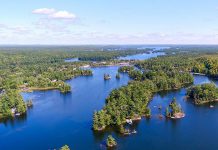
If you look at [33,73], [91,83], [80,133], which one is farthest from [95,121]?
[33,73]

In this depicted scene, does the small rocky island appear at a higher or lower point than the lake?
higher

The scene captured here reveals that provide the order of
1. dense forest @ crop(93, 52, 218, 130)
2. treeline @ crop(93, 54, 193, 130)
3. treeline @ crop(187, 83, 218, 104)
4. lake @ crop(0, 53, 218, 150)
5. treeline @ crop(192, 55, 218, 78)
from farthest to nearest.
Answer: treeline @ crop(192, 55, 218, 78) < treeline @ crop(187, 83, 218, 104) < dense forest @ crop(93, 52, 218, 130) < treeline @ crop(93, 54, 193, 130) < lake @ crop(0, 53, 218, 150)

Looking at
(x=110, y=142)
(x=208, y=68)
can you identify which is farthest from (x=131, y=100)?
(x=208, y=68)

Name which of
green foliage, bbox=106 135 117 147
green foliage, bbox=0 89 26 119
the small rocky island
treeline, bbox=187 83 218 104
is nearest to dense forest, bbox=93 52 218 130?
the small rocky island

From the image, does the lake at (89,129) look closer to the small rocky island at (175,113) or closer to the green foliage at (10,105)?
the small rocky island at (175,113)

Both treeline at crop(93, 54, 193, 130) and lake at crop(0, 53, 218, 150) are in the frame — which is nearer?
lake at crop(0, 53, 218, 150)

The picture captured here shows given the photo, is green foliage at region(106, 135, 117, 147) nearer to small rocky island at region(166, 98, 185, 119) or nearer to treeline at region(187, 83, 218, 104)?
small rocky island at region(166, 98, 185, 119)

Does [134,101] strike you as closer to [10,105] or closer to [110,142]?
[110,142]

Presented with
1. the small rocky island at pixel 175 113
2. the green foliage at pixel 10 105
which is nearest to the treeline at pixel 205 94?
the small rocky island at pixel 175 113
